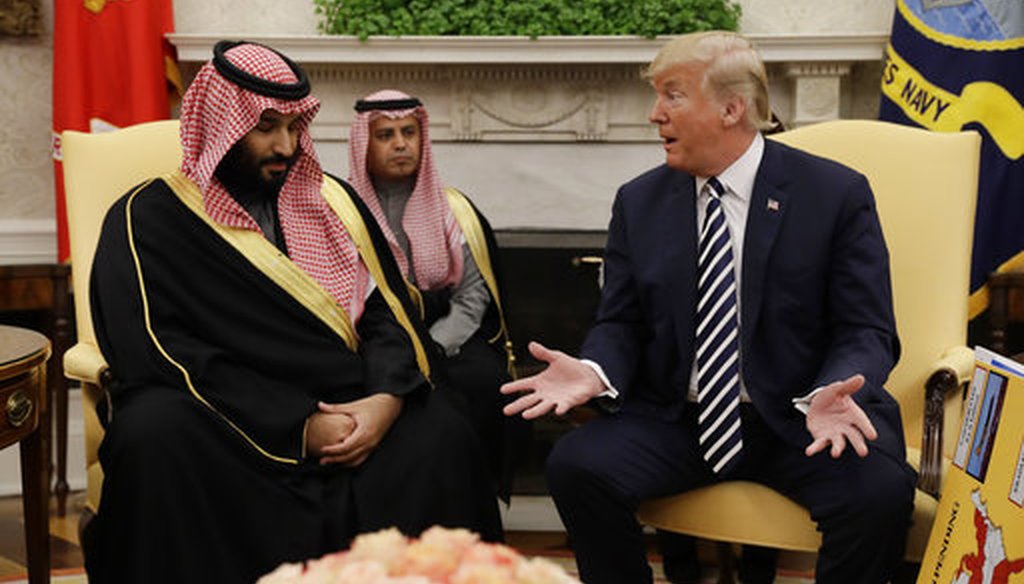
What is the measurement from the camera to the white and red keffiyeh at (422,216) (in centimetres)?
346

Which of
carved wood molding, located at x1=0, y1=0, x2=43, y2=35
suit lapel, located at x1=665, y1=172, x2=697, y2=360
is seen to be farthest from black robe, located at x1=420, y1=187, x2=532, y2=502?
carved wood molding, located at x1=0, y1=0, x2=43, y2=35

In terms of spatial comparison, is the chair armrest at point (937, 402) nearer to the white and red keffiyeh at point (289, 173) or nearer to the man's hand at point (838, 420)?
the man's hand at point (838, 420)

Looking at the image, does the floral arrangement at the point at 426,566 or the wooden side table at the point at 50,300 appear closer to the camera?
the floral arrangement at the point at 426,566

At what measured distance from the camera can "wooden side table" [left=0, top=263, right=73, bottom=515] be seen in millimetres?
3836

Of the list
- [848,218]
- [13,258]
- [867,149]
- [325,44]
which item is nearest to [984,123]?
[867,149]

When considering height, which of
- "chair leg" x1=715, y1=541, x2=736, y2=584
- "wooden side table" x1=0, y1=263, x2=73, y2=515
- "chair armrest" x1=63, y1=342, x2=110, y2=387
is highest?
"chair armrest" x1=63, y1=342, x2=110, y2=387

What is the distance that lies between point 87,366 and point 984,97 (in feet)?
10.2

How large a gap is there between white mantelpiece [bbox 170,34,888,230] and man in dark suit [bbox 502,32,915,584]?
6.40 ft

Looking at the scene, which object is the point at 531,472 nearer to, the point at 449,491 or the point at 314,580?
the point at 449,491

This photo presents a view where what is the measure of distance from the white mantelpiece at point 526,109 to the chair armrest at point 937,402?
2060 millimetres

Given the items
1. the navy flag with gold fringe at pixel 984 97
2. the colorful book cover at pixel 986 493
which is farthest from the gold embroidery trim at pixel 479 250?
the navy flag with gold fringe at pixel 984 97

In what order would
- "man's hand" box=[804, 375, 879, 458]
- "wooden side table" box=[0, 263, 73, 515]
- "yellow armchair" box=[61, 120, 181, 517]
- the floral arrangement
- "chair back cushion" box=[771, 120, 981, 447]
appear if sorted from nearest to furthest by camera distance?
1. the floral arrangement
2. "man's hand" box=[804, 375, 879, 458]
3. "chair back cushion" box=[771, 120, 981, 447]
4. "yellow armchair" box=[61, 120, 181, 517]
5. "wooden side table" box=[0, 263, 73, 515]

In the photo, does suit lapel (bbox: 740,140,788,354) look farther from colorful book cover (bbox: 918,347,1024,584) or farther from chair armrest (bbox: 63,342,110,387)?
chair armrest (bbox: 63,342,110,387)

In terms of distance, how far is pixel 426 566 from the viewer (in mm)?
1029
